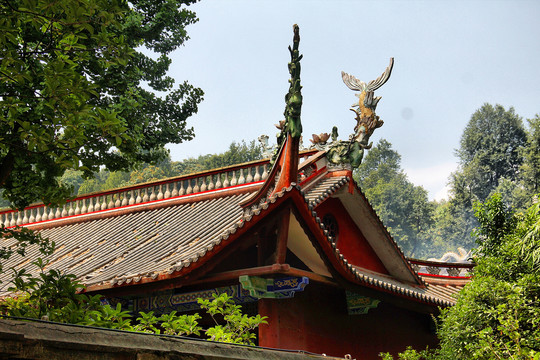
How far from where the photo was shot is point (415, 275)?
12898 millimetres

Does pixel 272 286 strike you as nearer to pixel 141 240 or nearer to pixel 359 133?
pixel 141 240

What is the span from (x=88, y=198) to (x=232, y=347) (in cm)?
1147

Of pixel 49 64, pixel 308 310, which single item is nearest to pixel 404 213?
pixel 308 310

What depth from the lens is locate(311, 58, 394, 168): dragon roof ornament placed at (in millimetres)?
11961

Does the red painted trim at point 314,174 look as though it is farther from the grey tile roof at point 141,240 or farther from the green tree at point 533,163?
the green tree at point 533,163

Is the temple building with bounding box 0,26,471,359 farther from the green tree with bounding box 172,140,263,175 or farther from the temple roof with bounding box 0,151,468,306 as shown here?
the green tree with bounding box 172,140,263,175

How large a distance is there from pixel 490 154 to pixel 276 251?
46167 mm

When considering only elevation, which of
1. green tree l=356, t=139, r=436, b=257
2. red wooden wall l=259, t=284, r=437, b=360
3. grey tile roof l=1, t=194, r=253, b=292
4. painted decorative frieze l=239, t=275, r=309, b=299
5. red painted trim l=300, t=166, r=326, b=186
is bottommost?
red wooden wall l=259, t=284, r=437, b=360

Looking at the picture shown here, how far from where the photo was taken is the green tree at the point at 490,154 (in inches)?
1970

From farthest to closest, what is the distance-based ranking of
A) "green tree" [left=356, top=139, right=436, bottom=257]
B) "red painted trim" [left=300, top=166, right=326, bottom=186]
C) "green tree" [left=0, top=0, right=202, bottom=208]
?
"green tree" [left=356, top=139, right=436, bottom=257], "red painted trim" [left=300, top=166, right=326, bottom=186], "green tree" [left=0, top=0, right=202, bottom=208]

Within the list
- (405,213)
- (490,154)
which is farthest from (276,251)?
(405,213)

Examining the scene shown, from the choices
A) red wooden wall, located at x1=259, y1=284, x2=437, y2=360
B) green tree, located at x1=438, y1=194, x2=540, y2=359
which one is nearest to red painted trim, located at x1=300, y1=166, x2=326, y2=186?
red wooden wall, located at x1=259, y1=284, x2=437, y2=360

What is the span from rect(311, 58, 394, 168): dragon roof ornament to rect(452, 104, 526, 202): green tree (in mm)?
39567

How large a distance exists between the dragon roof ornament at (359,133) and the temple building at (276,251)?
27 millimetres
